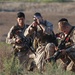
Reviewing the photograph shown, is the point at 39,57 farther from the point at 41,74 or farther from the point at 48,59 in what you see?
the point at 41,74

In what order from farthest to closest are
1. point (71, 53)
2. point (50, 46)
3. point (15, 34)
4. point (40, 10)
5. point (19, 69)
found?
point (40, 10) → point (15, 34) → point (50, 46) → point (71, 53) → point (19, 69)

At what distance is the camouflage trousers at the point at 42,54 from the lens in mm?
11039

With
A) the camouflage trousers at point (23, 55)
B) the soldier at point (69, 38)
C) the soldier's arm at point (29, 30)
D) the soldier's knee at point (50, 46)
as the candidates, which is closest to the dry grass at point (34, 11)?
the camouflage trousers at point (23, 55)

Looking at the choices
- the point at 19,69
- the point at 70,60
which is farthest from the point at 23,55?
the point at 19,69

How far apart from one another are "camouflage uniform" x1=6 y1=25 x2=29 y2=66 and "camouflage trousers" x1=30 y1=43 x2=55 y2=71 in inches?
18.4

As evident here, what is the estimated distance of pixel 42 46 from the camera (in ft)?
37.2

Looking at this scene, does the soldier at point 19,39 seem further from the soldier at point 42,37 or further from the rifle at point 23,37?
the soldier at point 42,37

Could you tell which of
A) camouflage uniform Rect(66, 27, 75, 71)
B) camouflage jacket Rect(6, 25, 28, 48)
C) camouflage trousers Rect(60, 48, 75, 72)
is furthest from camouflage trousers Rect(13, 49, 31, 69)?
camouflage uniform Rect(66, 27, 75, 71)

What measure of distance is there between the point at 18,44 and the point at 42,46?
0.69 m

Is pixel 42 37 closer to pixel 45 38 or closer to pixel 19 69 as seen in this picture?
pixel 45 38

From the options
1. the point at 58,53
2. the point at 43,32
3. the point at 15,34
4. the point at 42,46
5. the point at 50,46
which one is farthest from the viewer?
the point at 15,34

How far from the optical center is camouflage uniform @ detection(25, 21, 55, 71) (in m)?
11.1

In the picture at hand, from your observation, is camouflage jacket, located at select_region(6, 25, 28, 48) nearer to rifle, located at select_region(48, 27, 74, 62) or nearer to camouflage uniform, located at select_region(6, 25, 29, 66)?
camouflage uniform, located at select_region(6, 25, 29, 66)

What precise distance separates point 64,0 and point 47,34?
28903 mm
